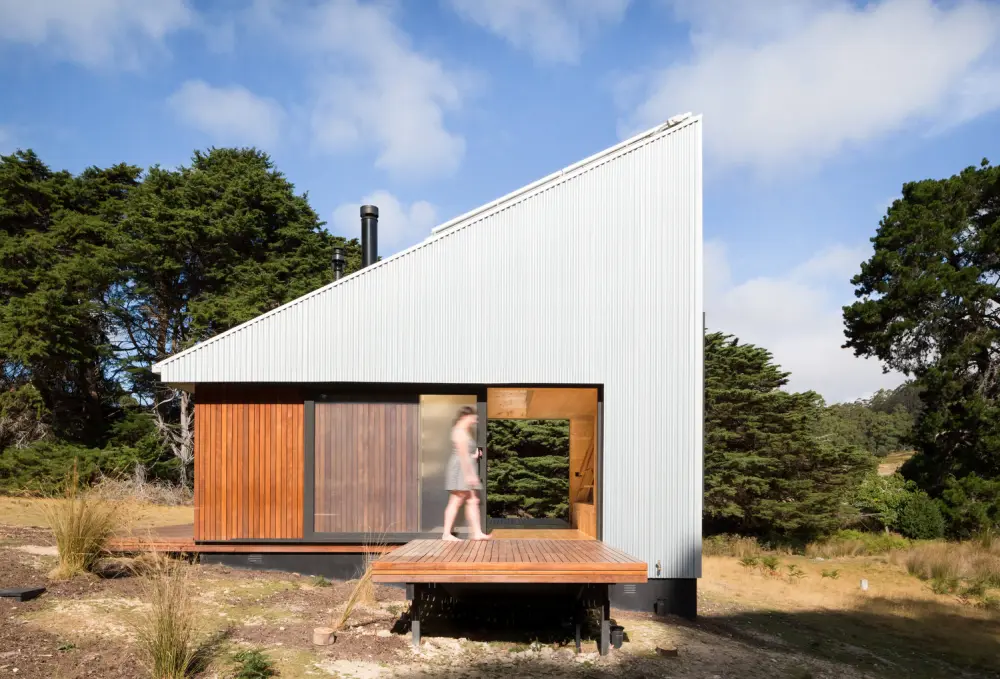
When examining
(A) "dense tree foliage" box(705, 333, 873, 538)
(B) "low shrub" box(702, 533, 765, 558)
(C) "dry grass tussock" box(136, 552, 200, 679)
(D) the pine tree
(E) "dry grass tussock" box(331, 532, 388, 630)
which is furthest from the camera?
(D) the pine tree

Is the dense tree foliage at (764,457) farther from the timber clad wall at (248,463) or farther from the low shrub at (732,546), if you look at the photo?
the timber clad wall at (248,463)

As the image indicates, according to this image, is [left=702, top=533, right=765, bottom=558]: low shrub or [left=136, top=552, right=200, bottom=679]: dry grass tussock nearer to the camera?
[left=136, top=552, right=200, bottom=679]: dry grass tussock

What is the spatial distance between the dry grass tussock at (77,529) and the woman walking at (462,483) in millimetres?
3427

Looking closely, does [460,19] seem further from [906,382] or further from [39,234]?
[906,382]

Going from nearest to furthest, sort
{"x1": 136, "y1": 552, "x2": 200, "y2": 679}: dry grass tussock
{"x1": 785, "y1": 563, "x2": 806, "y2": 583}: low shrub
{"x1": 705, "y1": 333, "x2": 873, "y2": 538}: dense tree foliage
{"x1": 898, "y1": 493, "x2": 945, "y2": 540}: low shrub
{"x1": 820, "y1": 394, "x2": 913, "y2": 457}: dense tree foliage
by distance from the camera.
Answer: {"x1": 136, "y1": 552, "x2": 200, "y2": 679}: dry grass tussock → {"x1": 785, "y1": 563, "x2": 806, "y2": 583}: low shrub → {"x1": 898, "y1": 493, "x2": 945, "y2": 540}: low shrub → {"x1": 705, "y1": 333, "x2": 873, "y2": 538}: dense tree foliage → {"x1": 820, "y1": 394, "x2": 913, "y2": 457}: dense tree foliage

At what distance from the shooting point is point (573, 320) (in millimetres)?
7898

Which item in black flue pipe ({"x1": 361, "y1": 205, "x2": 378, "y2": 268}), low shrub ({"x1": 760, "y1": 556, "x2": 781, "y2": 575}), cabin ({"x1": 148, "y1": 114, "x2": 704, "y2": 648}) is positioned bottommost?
low shrub ({"x1": 760, "y1": 556, "x2": 781, "y2": 575})

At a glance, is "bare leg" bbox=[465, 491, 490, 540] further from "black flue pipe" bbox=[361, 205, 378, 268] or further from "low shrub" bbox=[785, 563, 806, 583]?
"low shrub" bbox=[785, 563, 806, 583]

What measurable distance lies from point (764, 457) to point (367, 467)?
1358cm

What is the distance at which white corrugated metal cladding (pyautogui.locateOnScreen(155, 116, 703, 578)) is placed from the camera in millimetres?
7688

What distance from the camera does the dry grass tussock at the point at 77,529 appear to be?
637 centimetres

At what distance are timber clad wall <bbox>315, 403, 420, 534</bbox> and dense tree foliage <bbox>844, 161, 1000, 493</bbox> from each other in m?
16.8

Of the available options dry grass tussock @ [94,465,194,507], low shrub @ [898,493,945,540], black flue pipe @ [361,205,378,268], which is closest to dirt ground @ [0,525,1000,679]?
black flue pipe @ [361,205,378,268]

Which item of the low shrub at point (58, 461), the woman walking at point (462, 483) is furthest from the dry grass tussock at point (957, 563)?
the low shrub at point (58, 461)
